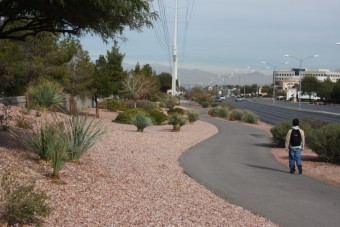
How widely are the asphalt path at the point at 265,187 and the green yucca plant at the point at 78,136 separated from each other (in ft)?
9.19

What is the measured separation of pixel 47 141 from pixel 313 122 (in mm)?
19279

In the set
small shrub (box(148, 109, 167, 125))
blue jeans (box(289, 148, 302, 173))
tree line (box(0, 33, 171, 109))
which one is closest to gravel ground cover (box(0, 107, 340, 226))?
blue jeans (box(289, 148, 302, 173))

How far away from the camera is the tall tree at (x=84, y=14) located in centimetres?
1070

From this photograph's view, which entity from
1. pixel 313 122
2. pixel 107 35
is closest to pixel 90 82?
pixel 313 122

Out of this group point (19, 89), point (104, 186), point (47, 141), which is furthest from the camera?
point (19, 89)

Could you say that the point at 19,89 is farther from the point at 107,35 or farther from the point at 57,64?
the point at 107,35

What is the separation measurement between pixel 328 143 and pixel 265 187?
6.80 meters

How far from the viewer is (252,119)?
151 feet

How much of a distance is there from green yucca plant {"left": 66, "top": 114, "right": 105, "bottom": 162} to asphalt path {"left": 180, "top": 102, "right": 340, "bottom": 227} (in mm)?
2801

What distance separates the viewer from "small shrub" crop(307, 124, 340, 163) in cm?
1852

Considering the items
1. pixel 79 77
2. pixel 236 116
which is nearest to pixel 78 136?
pixel 79 77

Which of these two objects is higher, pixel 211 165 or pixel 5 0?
pixel 5 0

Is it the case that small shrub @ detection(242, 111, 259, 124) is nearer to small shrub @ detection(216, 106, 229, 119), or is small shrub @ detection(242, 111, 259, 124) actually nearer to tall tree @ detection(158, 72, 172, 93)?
small shrub @ detection(216, 106, 229, 119)

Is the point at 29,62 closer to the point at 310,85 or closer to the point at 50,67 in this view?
the point at 50,67
